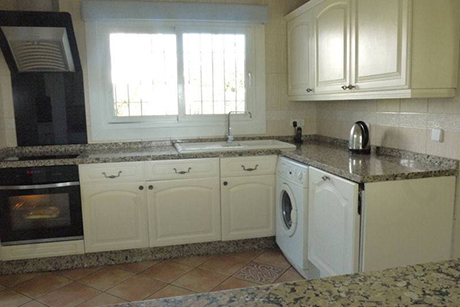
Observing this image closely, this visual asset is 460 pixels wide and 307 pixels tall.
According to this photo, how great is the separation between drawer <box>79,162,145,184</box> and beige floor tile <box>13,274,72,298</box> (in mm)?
727

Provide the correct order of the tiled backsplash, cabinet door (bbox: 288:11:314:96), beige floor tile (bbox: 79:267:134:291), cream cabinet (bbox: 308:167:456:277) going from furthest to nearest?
cabinet door (bbox: 288:11:314:96)
beige floor tile (bbox: 79:267:134:291)
the tiled backsplash
cream cabinet (bbox: 308:167:456:277)

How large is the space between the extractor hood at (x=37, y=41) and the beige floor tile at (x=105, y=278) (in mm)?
1656

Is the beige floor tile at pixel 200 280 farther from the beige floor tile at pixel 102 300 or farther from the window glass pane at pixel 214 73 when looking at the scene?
the window glass pane at pixel 214 73

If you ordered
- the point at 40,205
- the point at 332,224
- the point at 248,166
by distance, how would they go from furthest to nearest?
the point at 248,166, the point at 40,205, the point at 332,224

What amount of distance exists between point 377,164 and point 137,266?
6.35 ft

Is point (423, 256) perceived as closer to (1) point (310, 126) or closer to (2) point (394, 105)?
(2) point (394, 105)

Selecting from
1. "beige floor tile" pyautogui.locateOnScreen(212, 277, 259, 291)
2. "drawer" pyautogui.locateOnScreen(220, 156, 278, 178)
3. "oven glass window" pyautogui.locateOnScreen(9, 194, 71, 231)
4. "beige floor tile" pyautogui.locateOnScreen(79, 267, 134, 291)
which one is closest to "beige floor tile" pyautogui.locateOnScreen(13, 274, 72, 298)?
"beige floor tile" pyautogui.locateOnScreen(79, 267, 134, 291)

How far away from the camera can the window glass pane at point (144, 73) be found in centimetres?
328

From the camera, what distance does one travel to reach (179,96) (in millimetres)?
3436

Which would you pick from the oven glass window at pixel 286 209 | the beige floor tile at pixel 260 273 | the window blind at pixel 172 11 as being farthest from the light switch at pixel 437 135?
the window blind at pixel 172 11

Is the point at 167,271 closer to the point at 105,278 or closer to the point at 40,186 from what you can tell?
the point at 105,278

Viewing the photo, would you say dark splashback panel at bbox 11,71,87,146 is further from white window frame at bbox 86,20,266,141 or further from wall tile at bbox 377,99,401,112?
wall tile at bbox 377,99,401,112

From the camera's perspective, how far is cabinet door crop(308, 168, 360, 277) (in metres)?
2.00

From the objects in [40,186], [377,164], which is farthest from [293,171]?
[40,186]
